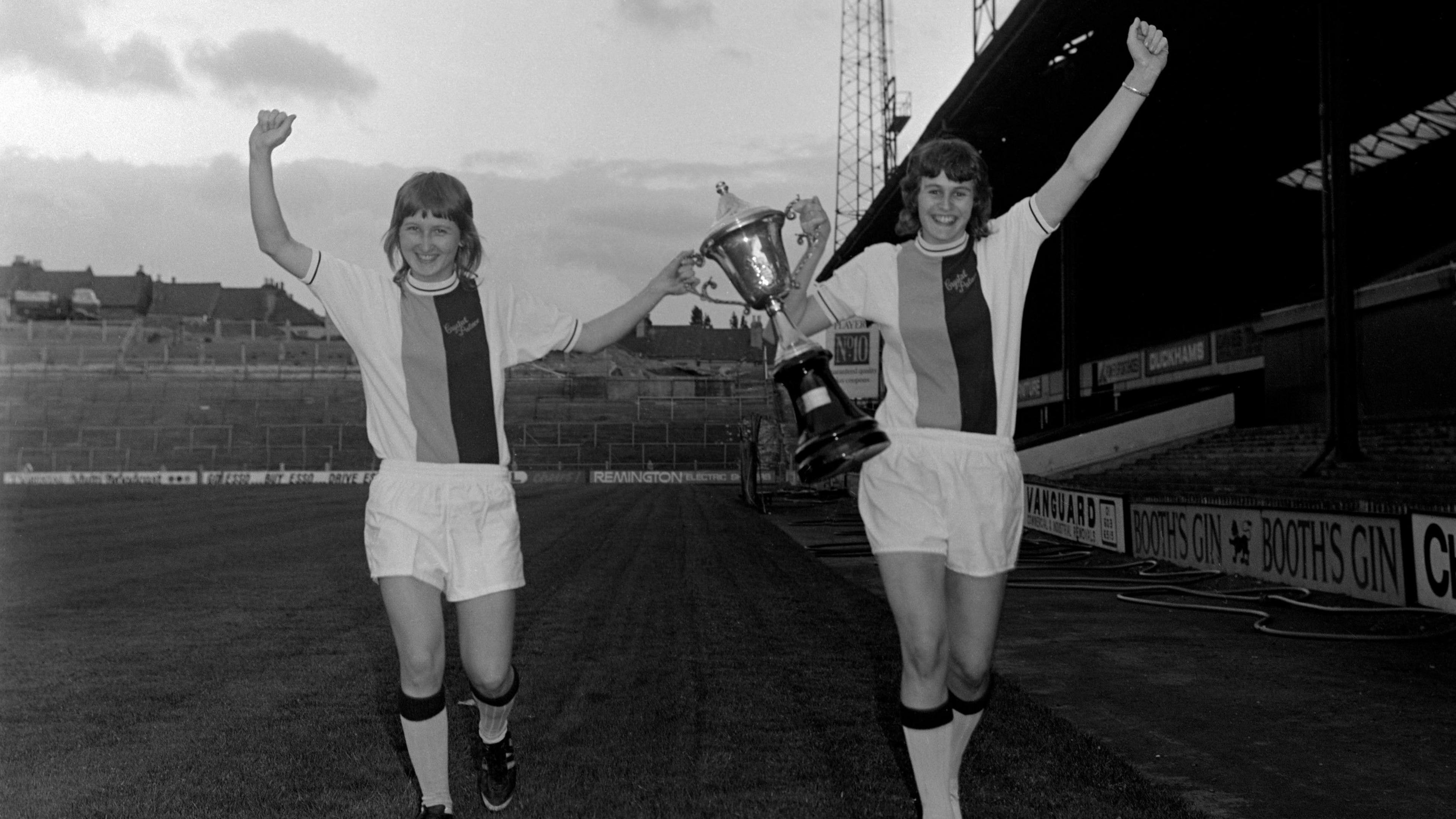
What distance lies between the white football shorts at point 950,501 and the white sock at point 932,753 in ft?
1.54

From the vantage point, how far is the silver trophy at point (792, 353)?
3.55 metres

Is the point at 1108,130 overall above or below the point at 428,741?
above


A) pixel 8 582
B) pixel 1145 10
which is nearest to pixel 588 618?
pixel 8 582

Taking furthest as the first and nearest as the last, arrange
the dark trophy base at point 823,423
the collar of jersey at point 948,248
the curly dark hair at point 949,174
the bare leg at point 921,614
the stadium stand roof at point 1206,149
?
the stadium stand roof at point 1206,149
the collar of jersey at point 948,248
the curly dark hair at point 949,174
the bare leg at point 921,614
the dark trophy base at point 823,423

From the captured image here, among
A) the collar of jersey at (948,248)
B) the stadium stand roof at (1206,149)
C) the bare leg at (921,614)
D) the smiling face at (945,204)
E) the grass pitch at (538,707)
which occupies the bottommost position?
the grass pitch at (538,707)

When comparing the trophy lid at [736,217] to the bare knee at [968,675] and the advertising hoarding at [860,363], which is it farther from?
the advertising hoarding at [860,363]

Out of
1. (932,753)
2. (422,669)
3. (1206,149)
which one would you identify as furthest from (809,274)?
(1206,149)

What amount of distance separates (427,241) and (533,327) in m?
0.53

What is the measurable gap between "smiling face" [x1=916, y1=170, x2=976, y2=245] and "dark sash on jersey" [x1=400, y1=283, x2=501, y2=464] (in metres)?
1.50

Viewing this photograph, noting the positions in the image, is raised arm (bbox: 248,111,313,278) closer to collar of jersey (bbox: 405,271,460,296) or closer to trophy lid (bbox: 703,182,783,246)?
collar of jersey (bbox: 405,271,460,296)

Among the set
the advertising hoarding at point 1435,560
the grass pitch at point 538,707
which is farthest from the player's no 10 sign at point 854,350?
the advertising hoarding at point 1435,560

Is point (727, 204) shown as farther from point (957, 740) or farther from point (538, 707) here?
point (538, 707)

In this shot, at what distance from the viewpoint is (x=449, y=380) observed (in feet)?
12.9

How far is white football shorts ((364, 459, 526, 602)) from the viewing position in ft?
12.3
